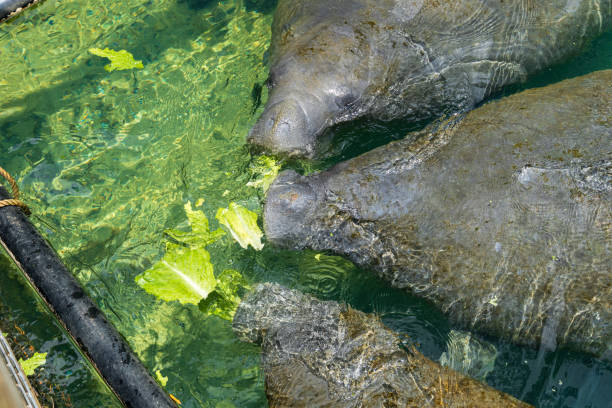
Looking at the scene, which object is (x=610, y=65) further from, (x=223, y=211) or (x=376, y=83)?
(x=223, y=211)

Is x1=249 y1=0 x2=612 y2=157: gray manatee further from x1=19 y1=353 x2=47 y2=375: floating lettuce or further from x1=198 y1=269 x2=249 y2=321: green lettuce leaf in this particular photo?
x1=19 y1=353 x2=47 y2=375: floating lettuce

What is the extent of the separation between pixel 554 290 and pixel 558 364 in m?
0.59

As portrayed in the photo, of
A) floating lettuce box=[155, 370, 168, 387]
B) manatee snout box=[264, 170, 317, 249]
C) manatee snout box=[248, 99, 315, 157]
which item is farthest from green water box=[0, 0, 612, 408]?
manatee snout box=[264, 170, 317, 249]

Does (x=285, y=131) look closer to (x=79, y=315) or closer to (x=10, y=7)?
(x=79, y=315)

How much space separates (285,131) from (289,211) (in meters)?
0.60

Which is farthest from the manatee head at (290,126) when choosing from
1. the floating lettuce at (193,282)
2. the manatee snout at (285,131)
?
the floating lettuce at (193,282)

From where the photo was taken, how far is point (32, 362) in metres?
3.51

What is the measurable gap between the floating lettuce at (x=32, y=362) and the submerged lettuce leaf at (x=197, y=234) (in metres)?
1.24

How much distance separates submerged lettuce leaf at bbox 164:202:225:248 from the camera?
4430 millimetres

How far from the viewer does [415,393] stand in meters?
3.12

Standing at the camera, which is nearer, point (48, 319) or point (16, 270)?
point (48, 319)

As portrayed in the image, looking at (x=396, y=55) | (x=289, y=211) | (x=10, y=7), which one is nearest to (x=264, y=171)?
(x=289, y=211)

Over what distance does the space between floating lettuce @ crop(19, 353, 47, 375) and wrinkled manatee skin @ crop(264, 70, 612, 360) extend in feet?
4.95

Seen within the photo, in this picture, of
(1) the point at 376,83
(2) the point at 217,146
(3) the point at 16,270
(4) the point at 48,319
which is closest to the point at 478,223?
(1) the point at 376,83
